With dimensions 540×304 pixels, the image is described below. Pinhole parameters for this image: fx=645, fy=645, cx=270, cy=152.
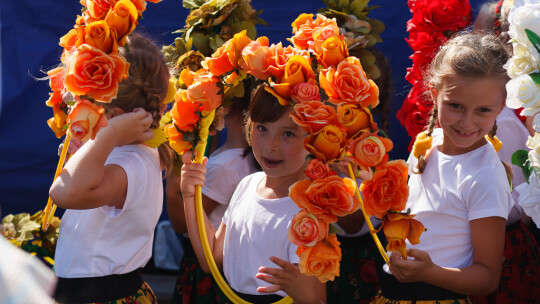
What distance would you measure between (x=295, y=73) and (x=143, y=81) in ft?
2.33

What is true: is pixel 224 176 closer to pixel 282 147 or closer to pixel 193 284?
pixel 193 284

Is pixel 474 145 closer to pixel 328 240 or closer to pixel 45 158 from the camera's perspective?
pixel 328 240

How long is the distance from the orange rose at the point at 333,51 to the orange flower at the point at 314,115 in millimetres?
140

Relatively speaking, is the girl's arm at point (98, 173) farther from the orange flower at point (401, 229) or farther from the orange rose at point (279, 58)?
the orange flower at point (401, 229)

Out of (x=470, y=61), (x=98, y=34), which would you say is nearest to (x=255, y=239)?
(x=98, y=34)

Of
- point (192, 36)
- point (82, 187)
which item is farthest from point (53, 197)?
point (192, 36)

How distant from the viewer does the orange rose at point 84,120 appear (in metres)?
2.01

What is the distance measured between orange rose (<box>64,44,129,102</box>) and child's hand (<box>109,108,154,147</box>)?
246 mm

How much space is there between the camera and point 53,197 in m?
2.20

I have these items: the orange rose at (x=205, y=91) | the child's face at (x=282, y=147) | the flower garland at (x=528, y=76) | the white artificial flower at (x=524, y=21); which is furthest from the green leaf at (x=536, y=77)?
the orange rose at (x=205, y=91)

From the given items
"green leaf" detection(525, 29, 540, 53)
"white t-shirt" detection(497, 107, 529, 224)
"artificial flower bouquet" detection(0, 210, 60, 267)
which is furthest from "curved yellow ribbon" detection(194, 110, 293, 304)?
"white t-shirt" detection(497, 107, 529, 224)

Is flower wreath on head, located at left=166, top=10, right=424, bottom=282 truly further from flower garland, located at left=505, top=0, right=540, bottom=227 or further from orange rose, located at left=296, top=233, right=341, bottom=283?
flower garland, located at left=505, top=0, right=540, bottom=227

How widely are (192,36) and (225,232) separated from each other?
1.07 meters

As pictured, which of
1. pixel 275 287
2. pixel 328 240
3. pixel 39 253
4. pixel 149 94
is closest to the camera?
pixel 328 240
